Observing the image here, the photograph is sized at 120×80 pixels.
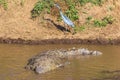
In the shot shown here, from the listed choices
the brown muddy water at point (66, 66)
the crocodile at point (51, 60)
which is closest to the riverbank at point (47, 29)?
the brown muddy water at point (66, 66)

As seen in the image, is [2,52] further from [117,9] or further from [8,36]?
[117,9]

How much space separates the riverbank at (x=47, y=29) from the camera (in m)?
17.2

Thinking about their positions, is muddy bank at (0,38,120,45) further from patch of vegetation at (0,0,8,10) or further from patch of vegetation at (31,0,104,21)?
patch of vegetation at (0,0,8,10)

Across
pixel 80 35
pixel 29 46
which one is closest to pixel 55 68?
pixel 29 46

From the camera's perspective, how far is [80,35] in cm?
1803

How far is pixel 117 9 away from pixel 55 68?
850 cm

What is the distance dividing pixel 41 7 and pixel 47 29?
1654 mm

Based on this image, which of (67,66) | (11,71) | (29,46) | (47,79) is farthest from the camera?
(29,46)

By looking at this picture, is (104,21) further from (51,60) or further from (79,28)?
(51,60)

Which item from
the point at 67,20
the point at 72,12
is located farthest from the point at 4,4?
the point at 67,20

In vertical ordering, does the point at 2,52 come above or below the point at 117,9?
below

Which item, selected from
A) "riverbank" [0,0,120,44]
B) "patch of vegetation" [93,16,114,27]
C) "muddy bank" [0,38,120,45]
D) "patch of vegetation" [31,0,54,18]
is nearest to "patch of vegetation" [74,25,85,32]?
"riverbank" [0,0,120,44]

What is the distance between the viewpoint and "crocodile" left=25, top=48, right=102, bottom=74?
38.5 feet

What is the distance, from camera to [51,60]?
12.3 meters
